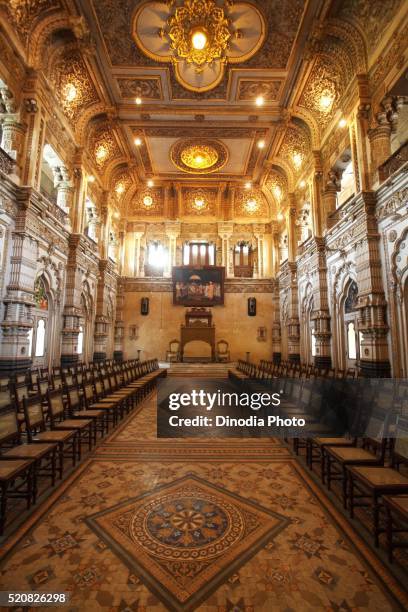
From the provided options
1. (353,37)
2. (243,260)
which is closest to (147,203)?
(243,260)

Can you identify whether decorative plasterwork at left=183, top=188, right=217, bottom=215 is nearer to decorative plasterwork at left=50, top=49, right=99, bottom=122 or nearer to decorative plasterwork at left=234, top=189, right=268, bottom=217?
decorative plasterwork at left=234, top=189, right=268, bottom=217

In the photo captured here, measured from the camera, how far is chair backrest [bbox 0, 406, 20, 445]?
3484 millimetres

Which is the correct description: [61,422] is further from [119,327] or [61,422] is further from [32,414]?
[119,327]

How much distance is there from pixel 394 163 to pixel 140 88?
9.50 m

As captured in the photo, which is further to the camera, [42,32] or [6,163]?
[42,32]

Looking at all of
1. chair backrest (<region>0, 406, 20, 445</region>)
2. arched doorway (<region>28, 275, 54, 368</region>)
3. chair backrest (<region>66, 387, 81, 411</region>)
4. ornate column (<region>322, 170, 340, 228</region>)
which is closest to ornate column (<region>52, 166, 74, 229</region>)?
arched doorway (<region>28, 275, 54, 368</region>)

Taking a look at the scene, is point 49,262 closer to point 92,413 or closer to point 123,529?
point 92,413

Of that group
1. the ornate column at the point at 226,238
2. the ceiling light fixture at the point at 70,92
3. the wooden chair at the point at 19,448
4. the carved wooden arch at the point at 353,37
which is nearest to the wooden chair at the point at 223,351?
the ornate column at the point at 226,238

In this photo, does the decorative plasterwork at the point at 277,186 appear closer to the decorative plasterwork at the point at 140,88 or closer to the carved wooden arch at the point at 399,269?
the decorative plasterwork at the point at 140,88

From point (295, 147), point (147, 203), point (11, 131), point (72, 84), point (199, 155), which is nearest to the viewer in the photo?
point (11, 131)

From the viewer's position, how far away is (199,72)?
1086 cm

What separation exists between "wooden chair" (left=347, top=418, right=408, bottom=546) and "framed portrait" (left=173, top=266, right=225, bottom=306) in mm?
15963

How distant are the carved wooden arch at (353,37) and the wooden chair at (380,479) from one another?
1035cm

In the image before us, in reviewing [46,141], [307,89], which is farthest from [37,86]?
[307,89]
